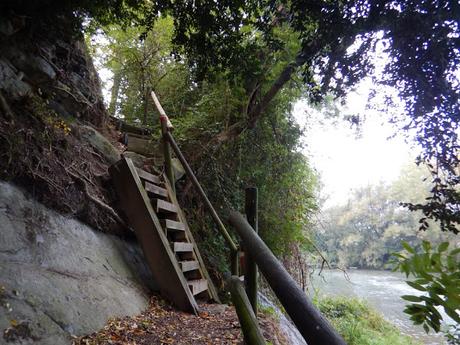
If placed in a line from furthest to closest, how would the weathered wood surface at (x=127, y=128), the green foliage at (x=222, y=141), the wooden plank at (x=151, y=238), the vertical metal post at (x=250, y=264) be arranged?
the weathered wood surface at (x=127, y=128), the green foliage at (x=222, y=141), the wooden plank at (x=151, y=238), the vertical metal post at (x=250, y=264)

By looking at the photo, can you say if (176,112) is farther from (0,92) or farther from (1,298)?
(1,298)

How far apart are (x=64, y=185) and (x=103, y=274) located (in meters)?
0.89

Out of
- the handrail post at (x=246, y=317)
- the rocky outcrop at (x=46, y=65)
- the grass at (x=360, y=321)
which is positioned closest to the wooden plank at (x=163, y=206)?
the rocky outcrop at (x=46, y=65)

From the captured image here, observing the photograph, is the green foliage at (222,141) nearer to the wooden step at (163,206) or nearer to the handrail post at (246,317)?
the wooden step at (163,206)

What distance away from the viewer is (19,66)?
291 centimetres

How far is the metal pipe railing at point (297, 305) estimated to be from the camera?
26.6 inches

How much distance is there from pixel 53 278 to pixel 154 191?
159 centimetres

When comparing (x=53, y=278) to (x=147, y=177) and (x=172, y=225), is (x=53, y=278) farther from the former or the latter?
(x=147, y=177)

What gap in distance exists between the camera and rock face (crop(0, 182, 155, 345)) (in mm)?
1831

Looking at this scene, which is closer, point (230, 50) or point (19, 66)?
point (230, 50)

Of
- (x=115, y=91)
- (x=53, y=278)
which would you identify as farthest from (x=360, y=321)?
(x=53, y=278)

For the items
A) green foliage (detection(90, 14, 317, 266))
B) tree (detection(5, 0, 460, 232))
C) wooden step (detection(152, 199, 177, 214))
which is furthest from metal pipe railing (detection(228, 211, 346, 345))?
green foliage (detection(90, 14, 317, 266))

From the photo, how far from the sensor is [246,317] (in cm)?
131

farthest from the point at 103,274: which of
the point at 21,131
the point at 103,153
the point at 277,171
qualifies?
the point at 277,171
